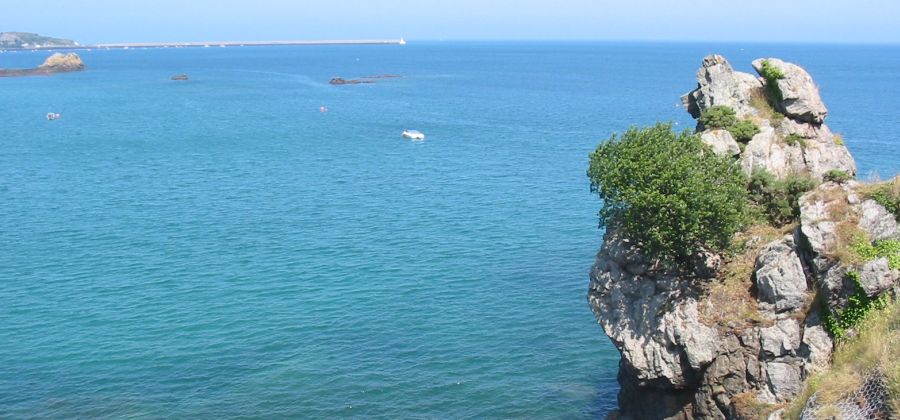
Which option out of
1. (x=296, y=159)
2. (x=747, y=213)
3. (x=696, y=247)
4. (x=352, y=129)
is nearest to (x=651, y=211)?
(x=696, y=247)

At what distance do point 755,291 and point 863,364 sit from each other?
6.68m

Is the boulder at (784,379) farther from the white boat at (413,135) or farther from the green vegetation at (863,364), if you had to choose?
the white boat at (413,135)

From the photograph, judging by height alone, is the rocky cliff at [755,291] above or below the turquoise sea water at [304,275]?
above

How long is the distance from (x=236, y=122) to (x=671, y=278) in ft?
379

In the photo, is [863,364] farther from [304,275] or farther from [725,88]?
[304,275]

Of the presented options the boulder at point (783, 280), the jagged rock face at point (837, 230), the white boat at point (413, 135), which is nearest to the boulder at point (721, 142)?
the jagged rock face at point (837, 230)

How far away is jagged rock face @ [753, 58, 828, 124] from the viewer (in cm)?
4128

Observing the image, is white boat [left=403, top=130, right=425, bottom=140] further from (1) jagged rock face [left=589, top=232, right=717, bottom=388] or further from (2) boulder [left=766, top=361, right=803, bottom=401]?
(2) boulder [left=766, top=361, right=803, bottom=401]

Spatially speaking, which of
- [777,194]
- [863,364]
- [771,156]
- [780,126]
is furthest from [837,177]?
[863,364]

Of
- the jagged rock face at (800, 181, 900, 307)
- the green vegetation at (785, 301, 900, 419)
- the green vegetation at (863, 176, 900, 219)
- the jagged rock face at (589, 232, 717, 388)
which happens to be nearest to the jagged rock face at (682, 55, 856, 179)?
the green vegetation at (863, 176, 900, 219)

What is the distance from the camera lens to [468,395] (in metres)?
44.5

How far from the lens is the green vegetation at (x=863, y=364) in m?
27.0

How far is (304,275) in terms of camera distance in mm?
61250

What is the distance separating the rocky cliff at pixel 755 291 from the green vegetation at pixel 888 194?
0.83ft
